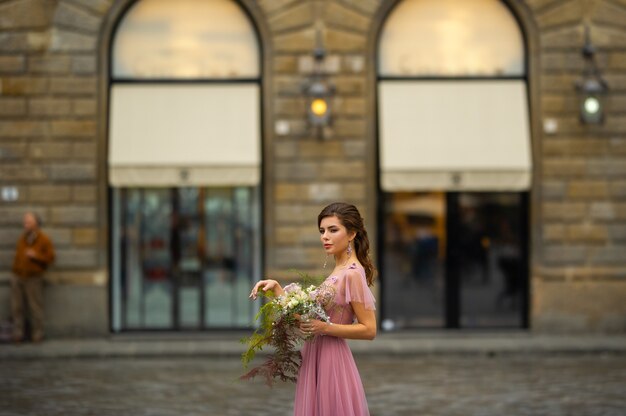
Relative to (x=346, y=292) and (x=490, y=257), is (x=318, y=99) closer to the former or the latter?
(x=490, y=257)

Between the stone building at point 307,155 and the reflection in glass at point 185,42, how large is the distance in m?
0.03

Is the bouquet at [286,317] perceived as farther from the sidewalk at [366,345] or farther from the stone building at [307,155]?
the stone building at [307,155]

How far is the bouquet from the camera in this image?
A: 22.2ft

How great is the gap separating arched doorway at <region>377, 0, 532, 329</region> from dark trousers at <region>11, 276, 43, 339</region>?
16.8 ft

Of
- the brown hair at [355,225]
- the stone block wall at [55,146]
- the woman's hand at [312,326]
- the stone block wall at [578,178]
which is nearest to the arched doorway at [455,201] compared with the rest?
the stone block wall at [578,178]

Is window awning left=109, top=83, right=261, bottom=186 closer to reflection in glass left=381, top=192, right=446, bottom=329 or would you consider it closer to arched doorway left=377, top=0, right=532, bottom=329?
arched doorway left=377, top=0, right=532, bottom=329

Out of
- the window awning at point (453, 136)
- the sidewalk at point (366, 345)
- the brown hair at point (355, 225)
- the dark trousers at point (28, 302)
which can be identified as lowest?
the sidewalk at point (366, 345)

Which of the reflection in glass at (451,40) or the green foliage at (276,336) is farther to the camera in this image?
the reflection in glass at (451,40)

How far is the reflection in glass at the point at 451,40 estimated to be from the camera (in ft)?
63.1

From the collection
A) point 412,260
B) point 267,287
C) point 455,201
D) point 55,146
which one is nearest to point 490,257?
point 455,201

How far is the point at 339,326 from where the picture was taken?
684cm

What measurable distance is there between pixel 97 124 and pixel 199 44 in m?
2.00

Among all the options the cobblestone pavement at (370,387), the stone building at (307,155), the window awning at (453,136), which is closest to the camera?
the cobblestone pavement at (370,387)

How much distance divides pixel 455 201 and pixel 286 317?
41.7 ft
